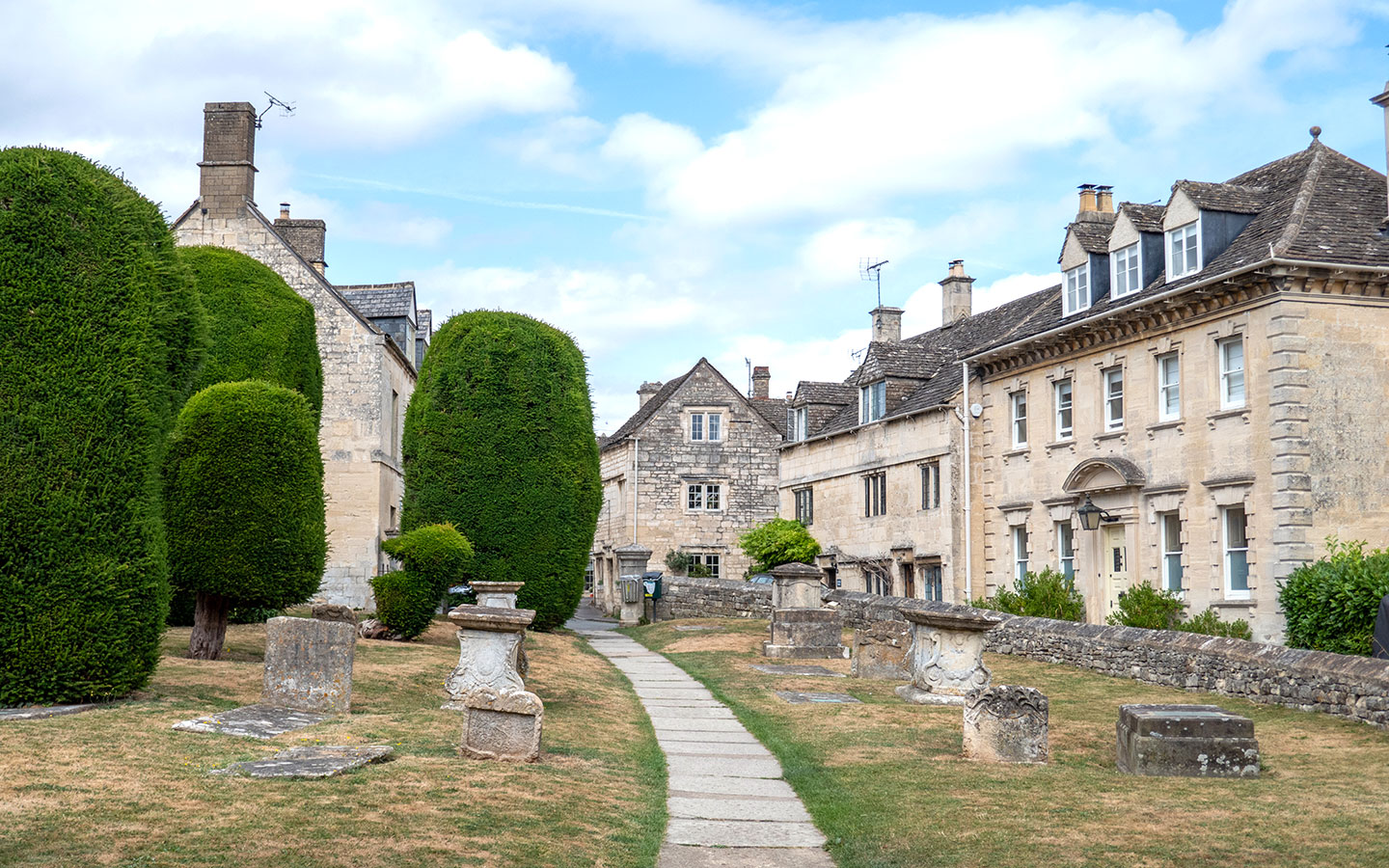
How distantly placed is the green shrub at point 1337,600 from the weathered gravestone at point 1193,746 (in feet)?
22.6

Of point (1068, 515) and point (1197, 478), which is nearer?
point (1197, 478)

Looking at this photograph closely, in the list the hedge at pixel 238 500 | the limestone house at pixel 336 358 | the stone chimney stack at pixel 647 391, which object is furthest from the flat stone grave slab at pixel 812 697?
the stone chimney stack at pixel 647 391

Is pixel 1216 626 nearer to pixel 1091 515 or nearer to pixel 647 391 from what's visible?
pixel 1091 515

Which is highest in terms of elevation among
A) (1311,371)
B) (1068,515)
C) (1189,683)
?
(1311,371)

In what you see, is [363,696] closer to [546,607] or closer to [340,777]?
[340,777]

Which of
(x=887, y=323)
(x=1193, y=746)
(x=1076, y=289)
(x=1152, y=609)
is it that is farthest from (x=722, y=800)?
(x=887, y=323)

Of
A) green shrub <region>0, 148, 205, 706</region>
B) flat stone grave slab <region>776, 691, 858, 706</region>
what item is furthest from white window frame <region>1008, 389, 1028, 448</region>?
green shrub <region>0, 148, 205, 706</region>

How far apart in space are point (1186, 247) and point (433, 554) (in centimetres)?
1533

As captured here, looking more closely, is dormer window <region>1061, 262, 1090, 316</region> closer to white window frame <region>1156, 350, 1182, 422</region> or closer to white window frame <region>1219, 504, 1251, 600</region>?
white window frame <region>1156, 350, 1182, 422</region>

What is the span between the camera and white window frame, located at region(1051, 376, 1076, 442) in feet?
87.5

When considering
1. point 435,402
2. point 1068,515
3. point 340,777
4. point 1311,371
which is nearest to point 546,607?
point 435,402

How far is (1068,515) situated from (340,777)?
69.8ft

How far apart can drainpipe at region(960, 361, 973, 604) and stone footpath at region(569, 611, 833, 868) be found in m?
15.7

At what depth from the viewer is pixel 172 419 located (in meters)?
11.9
